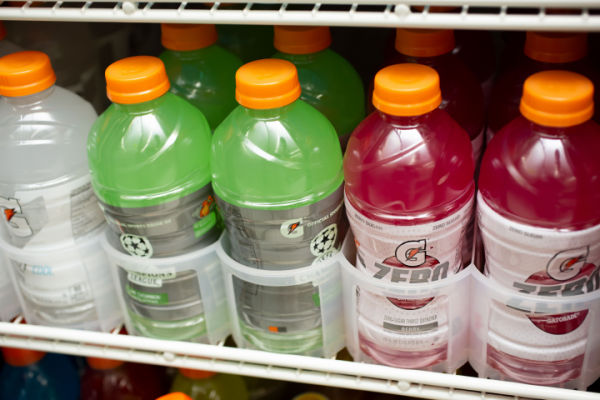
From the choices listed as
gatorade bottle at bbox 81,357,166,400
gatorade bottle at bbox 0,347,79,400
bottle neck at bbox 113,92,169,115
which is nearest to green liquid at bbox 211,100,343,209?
bottle neck at bbox 113,92,169,115

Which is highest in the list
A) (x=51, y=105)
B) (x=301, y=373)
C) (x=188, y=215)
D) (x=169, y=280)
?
(x=51, y=105)

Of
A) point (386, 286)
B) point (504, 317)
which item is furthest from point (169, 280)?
point (504, 317)

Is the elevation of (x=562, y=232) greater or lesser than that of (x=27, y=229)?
greater

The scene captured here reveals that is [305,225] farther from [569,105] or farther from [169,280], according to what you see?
[569,105]

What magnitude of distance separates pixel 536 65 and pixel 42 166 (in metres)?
0.79

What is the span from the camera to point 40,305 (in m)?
1.13

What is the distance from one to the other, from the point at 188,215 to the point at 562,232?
0.54m

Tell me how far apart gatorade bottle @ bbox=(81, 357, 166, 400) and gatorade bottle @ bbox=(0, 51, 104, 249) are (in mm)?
412

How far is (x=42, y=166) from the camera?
3.44 ft

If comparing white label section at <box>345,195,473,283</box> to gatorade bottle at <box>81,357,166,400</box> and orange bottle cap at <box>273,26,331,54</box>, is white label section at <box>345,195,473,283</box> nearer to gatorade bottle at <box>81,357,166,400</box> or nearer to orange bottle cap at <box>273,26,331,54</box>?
orange bottle cap at <box>273,26,331,54</box>

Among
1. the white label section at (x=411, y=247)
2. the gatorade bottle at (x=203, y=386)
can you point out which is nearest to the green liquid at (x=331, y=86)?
the white label section at (x=411, y=247)

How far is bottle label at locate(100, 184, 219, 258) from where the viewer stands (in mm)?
990

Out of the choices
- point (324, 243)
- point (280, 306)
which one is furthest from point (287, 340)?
point (324, 243)

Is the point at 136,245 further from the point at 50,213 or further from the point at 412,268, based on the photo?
the point at 412,268
